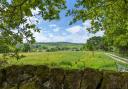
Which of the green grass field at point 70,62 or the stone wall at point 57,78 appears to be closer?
the stone wall at point 57,78

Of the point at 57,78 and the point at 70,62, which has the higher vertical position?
the point at 57,78

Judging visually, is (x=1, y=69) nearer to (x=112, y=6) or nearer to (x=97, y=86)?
(x=97, y=86)

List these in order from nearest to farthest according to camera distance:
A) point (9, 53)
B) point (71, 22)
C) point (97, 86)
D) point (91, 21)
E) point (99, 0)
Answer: point (97, 86) < point (9, 53) < point (99, 0) < point (71, 22) < point (91, 21)

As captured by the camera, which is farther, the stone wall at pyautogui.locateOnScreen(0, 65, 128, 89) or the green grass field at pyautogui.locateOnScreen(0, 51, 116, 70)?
the green grass field at pyautogui.locateOnScreen(0, 51, 116, 70)

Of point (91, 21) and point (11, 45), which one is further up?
point (91, 21)

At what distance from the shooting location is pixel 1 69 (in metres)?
13.4

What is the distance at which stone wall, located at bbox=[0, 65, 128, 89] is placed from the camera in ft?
41.6

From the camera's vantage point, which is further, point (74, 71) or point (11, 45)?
point (11, 45)

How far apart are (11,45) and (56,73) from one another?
3187mm

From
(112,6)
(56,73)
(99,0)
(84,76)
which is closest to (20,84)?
(56,73)

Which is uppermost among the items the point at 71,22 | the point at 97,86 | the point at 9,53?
the point at 71,22

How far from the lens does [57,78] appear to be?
12914 millimetres

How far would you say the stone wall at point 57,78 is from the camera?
12687 millimetres

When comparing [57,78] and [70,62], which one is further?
[70,62]
